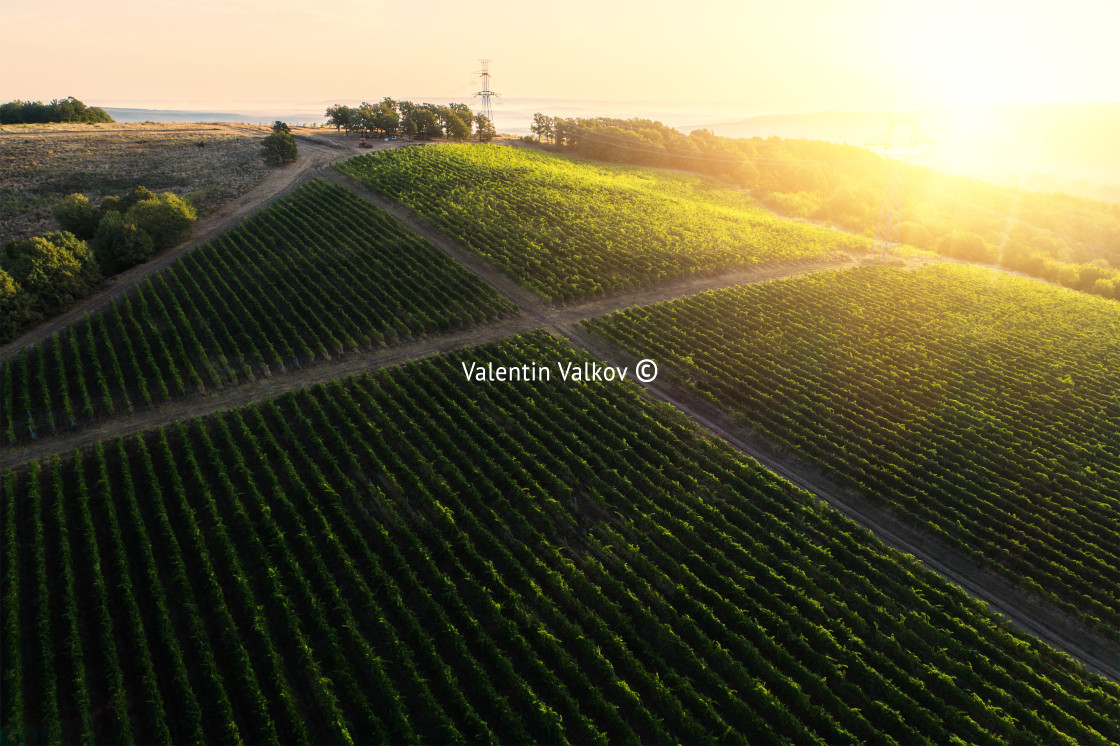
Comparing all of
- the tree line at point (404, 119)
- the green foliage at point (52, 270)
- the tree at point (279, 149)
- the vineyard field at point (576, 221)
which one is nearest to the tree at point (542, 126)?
the tree line at point (404, 119)

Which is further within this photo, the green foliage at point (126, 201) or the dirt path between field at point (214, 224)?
the green foliage at point (126, 201)

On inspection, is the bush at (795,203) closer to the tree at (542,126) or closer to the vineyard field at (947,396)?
the vineyard field at (947,396)

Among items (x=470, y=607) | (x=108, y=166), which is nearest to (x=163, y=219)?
(x=108, y=166)

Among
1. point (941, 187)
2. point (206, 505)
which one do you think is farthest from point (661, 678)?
point (941, 187)

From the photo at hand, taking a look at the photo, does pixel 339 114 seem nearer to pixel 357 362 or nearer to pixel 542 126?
pixel 542 126

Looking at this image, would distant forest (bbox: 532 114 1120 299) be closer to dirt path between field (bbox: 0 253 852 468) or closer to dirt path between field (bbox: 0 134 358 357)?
dirt path between field (bbox: 0 253 852 468)

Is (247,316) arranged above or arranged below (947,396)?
above

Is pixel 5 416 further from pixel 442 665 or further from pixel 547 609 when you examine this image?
pixel 547 609
